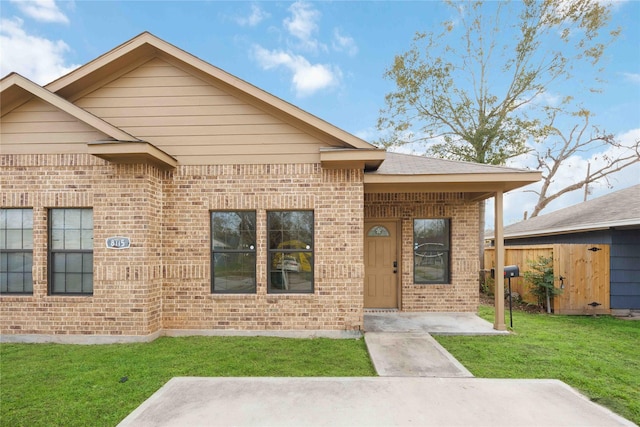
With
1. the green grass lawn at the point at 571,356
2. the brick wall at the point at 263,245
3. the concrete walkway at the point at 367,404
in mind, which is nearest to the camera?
the concrete walkway at the point at 367,404

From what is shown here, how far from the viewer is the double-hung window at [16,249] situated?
5941mm

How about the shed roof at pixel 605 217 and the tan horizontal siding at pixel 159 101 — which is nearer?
the tan horizontal siding at pixel 159 101

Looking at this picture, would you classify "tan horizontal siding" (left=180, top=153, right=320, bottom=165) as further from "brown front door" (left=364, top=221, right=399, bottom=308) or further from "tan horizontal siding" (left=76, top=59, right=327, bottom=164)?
"brown front door" (left=364, top=221, right=399, bottom=308)

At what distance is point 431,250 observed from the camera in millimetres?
8055

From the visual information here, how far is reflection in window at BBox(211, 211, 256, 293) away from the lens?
623 cm

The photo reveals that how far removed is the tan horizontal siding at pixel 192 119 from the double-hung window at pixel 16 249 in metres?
2.38

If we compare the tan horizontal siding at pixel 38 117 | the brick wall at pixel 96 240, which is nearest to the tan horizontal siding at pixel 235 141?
the brick wall at pixel 96 240

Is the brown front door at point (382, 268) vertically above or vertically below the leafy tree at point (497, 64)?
below

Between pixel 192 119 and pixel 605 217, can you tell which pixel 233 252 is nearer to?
pixel 192 119

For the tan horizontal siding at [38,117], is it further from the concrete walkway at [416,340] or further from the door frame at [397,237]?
the concrete walkway at [416,340]

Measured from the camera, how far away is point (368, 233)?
8.19 m

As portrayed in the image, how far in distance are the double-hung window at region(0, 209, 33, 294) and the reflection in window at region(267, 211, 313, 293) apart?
14.3 ft

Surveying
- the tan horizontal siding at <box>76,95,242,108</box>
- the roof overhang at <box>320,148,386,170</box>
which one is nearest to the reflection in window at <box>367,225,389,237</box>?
the roof overhang at <box>320,148,386,170</box>

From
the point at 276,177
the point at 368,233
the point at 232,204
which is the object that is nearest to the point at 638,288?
the point at 368,233
